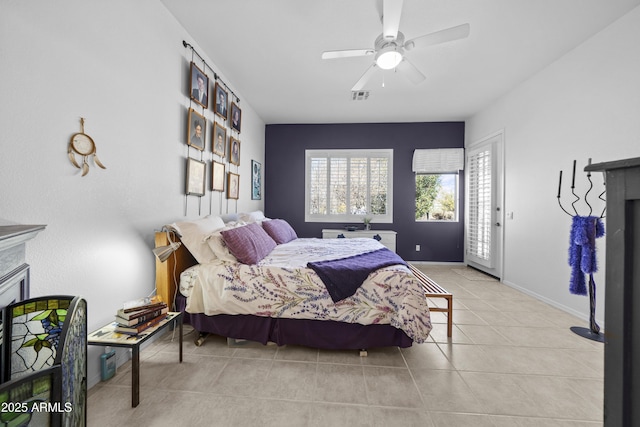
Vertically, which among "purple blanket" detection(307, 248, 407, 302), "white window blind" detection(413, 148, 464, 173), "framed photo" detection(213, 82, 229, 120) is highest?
"framed photo" detection(213, 82, 229, 120)

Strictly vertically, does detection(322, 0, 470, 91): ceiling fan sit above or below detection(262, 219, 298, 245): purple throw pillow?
above

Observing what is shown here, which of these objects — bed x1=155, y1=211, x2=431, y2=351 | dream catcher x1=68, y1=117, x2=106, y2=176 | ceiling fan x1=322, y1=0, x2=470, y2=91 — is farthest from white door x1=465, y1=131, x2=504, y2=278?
dream catcher x1=68, y1=117, x2=106, y2=176

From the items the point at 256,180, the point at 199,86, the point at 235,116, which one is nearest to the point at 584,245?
the point at 199,86

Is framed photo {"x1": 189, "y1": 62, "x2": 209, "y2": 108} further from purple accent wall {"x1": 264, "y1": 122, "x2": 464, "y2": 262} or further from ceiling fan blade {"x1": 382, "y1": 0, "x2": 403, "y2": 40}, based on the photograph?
purple accent wall {"x1": 264, "y1": 122, "x2": 464, "y2": 262}

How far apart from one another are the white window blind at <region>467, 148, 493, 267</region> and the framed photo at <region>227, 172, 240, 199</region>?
12.7 ft

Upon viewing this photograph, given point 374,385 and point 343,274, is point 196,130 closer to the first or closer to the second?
point 343,274

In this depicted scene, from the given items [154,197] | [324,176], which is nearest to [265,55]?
[154,197]

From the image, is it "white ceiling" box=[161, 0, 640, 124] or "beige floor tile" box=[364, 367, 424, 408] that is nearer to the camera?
→ "beige floor tile" box=[364, 367, 424, 408]

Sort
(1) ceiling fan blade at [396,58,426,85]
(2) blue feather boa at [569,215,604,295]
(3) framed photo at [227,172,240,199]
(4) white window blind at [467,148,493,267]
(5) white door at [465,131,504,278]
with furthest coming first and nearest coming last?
(4) white window blind at [467,148,493,267] → (5) white door at [465,131,504,278] → (3) framed photo at [227,172,240,199] → (1) ceiling fan blade at [396,58,426,85] → (2) blue feather boa at [569,215,604,295]

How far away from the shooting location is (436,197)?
5301 millimetres

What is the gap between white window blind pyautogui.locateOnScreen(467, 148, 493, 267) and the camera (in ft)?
14.4

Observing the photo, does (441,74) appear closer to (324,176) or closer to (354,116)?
(354,116)

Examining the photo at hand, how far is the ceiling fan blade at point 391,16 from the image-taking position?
5.95ft

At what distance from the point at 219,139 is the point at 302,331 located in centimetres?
235
